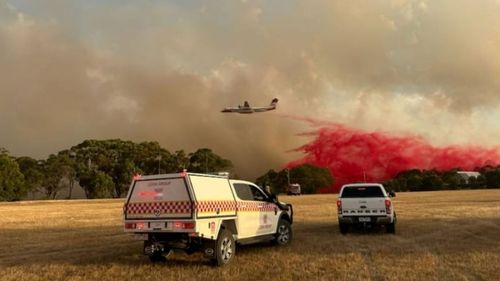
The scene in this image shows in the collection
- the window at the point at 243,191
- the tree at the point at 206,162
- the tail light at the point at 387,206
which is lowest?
the tail light at the point at 387,206

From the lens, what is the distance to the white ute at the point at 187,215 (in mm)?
12398

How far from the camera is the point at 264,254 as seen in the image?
47.2ft

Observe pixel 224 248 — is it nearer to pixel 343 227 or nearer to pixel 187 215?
pixel 187 215

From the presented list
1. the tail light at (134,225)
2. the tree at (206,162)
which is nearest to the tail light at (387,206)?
the tail light at (134,225)

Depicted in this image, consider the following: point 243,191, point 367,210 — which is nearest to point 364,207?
point 367,210

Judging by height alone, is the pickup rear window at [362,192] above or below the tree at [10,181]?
below

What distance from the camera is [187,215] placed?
12273 mm

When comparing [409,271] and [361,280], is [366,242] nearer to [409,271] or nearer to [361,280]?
[409,271]

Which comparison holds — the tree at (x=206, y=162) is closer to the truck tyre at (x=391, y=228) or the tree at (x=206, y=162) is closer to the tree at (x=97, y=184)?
the tree at (x=97, y=184)

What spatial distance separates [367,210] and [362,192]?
3.18ft

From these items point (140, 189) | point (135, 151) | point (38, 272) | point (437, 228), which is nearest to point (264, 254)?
point (140, 189)

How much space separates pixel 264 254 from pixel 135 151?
108837 millimetres

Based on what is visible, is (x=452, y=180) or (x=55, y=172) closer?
(x=55, y=172)

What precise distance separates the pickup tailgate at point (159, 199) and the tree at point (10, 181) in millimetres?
95242
